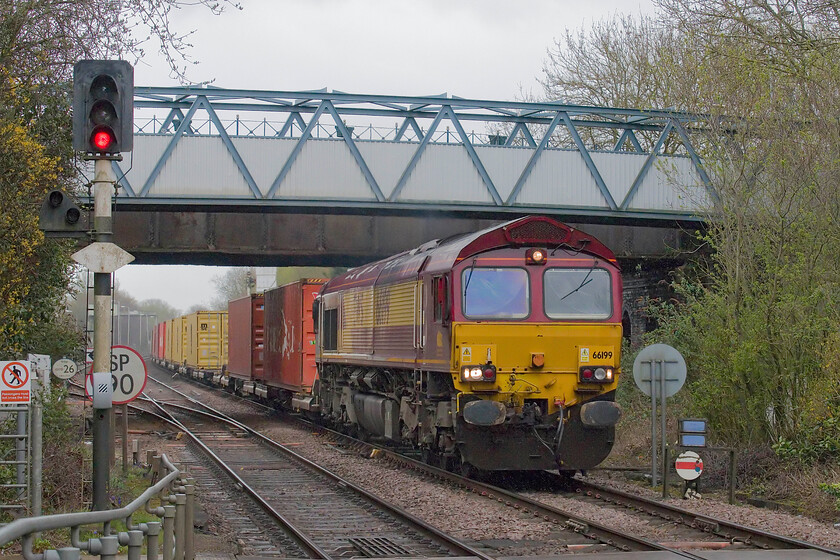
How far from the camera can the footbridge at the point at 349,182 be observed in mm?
25281

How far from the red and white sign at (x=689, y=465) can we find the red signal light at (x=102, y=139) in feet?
26.1

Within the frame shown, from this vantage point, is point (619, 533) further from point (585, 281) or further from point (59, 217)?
point (59, 217)

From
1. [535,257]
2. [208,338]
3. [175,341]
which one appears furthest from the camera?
[175,341]

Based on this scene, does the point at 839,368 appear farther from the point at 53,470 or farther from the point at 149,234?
the point at 149,234

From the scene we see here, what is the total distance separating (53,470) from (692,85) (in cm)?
1209

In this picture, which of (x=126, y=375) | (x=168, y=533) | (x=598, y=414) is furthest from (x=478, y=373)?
(x=168, y=533)

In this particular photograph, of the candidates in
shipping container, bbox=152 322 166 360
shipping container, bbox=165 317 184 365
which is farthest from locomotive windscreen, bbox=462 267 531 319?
shipping container, bbox=152 322 166 360

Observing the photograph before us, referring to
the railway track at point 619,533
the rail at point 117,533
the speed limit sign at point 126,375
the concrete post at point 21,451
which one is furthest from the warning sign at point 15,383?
the railway track at point 619,533

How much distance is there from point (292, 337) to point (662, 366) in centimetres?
1508

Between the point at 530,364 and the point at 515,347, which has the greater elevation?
the point at 515,347

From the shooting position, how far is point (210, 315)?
46.8m

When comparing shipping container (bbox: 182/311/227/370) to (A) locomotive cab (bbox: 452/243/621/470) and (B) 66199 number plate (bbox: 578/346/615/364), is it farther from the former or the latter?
(B) 66199 number plate (bbox: 578/346/615/364)

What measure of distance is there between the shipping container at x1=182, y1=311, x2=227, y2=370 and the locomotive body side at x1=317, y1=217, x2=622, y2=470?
3189 cm

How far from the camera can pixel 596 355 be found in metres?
14.9
